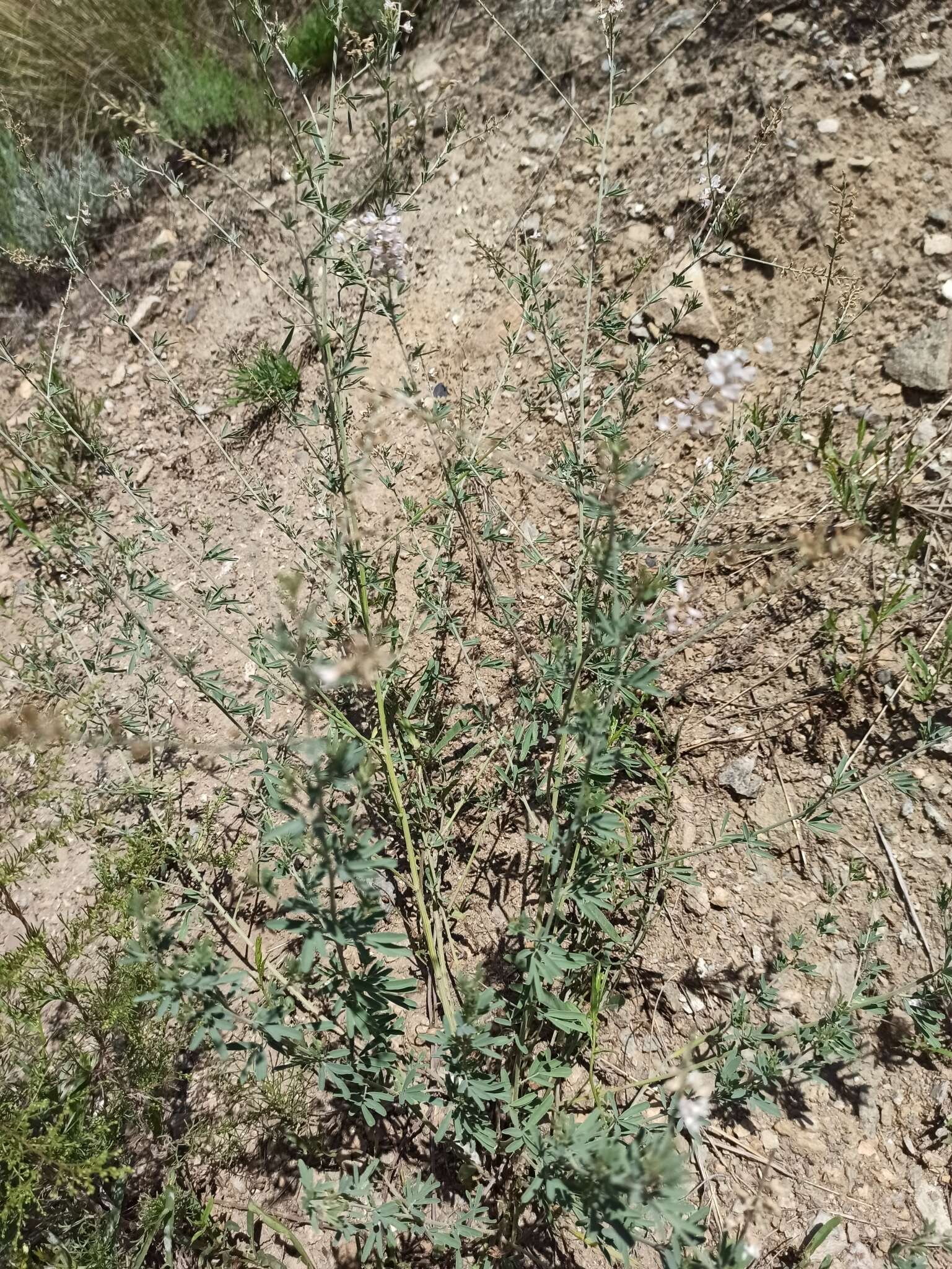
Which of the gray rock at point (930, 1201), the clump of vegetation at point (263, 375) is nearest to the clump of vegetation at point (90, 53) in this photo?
the clump of vegetation at point (263, 375)

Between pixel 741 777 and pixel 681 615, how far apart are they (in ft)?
1.99

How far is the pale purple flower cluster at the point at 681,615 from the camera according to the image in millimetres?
2916

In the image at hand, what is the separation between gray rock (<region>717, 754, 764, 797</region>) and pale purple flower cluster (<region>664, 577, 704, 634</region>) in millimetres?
492

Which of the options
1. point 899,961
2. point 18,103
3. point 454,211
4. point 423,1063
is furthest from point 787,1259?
point 18,103

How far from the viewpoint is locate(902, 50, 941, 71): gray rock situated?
318 cm

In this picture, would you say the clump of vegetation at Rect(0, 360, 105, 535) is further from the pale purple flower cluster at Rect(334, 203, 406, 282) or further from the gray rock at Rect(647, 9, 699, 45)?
the gray rock at Rect(647, 9, 699, 45)

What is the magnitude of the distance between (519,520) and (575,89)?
2182 millimetres

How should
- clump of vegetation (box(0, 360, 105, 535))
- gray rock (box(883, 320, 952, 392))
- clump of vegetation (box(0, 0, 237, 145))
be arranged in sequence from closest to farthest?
gray rock (box(883, 320, 952, 392))
clump of vegetation (box(0, 360, 105, 535))
clump of vegetation (box(0, 0, 237, 145))

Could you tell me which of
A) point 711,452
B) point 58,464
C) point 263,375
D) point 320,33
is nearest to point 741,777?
point 711,452

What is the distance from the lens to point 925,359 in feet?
9.57

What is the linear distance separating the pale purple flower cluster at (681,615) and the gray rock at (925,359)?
1068mm

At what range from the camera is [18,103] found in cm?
515

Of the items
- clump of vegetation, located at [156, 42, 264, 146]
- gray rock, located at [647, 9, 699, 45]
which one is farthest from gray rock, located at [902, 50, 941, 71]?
clump of vegetation, located at [156, 42, 264, 146]

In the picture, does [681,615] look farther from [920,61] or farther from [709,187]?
[920,61]
